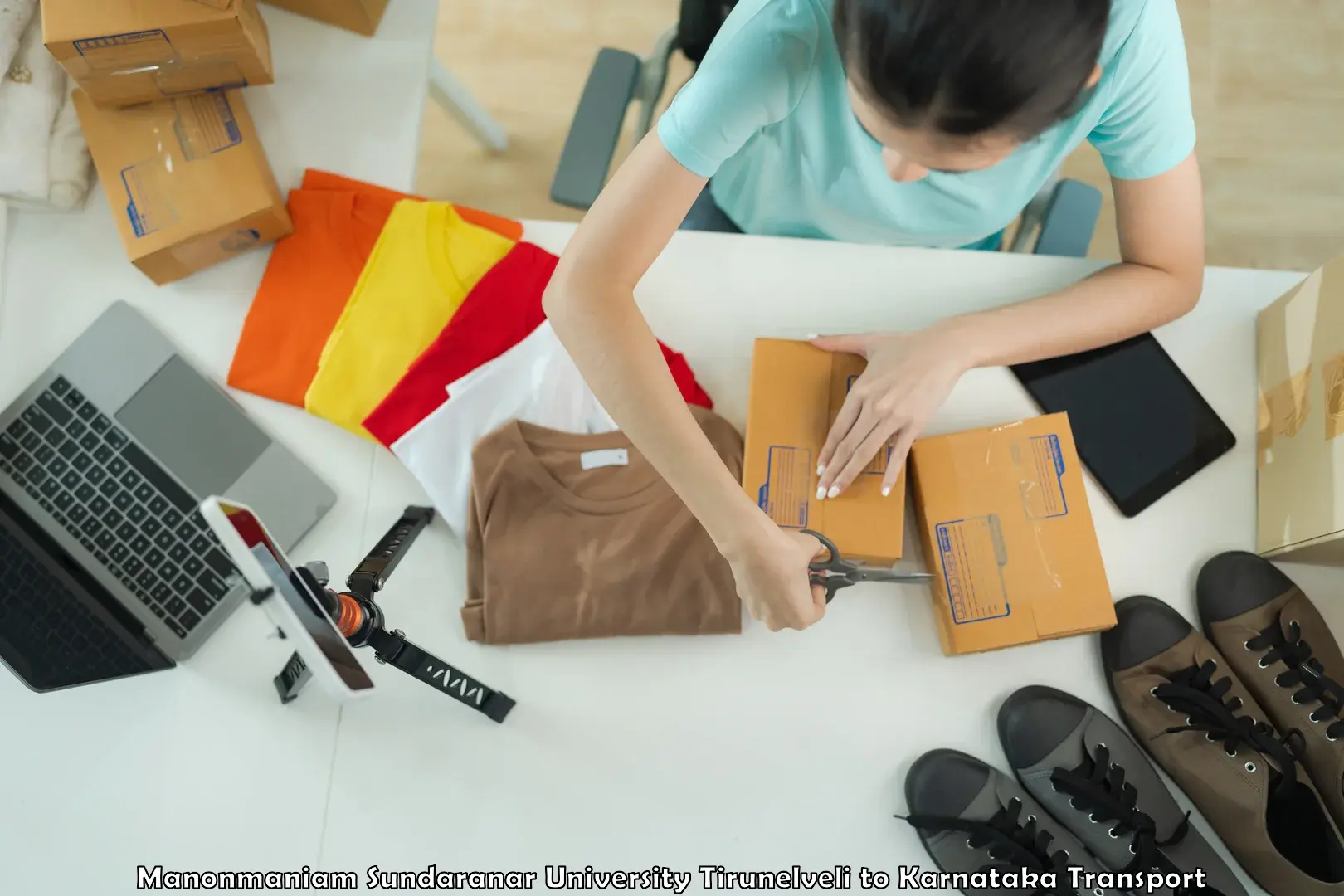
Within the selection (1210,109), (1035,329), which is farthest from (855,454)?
(1210,109)

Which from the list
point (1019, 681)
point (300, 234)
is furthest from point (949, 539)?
point (300, 234)

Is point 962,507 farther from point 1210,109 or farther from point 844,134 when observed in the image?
point 1210,109

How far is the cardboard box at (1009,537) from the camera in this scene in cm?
90

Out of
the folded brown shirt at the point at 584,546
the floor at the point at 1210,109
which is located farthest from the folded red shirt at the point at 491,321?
the floor at the point at 1210,109

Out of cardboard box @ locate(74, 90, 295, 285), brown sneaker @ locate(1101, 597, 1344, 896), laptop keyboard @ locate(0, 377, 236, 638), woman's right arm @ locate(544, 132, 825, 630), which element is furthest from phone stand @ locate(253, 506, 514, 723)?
brown sneaker @ locate(1101, 597, 1344, 896)

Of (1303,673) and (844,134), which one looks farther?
(1303,673)

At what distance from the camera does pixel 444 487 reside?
97 cm

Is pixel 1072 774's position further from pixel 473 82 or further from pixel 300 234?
pixel 473 82

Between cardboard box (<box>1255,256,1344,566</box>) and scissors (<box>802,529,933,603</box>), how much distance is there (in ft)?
1.25

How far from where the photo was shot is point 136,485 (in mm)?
977

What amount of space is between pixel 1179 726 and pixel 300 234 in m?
1.13

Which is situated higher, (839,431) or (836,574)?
(839,431)

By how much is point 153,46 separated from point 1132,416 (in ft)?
3.68

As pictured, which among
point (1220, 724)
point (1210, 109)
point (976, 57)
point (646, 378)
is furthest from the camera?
point (1210, 109)
